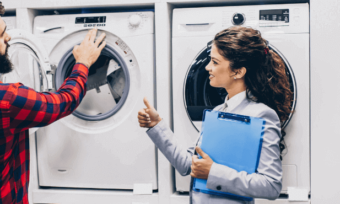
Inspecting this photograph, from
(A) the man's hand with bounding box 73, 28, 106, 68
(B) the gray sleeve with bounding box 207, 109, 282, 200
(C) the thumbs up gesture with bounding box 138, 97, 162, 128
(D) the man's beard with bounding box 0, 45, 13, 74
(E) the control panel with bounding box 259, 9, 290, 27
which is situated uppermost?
(E) the control panel with bounding box 259, 9, 290, 27

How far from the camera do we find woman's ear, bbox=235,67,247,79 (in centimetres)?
110

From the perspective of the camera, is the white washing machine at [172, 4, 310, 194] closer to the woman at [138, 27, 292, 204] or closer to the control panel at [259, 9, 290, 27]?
the control panel at [259, 9, 290, 27]

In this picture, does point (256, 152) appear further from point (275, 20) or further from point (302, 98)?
point (275, 20)

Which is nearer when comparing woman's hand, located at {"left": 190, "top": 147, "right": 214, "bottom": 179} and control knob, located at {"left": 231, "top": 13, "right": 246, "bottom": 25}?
woman's hand, located at {"left": 190, "top": 147, "right": 214, "bottom": 179}

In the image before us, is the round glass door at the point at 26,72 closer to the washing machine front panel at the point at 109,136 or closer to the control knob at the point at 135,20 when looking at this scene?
the washing machine front panel at the point at 109,136

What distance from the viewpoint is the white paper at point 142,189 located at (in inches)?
66.0

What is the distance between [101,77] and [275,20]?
1.00 meters

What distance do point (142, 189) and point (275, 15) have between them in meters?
1.16

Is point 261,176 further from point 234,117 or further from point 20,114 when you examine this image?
point 20,114

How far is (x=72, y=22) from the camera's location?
1.72 meters

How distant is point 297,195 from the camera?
5.12 feet

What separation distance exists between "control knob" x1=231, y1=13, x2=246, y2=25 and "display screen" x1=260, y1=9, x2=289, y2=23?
0.31ft

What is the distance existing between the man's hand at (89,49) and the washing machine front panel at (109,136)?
0.08m

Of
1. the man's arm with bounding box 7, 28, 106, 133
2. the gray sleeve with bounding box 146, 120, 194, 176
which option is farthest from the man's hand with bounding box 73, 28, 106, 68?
the gray sleeve with bounding box 146, 120, 194, 176
